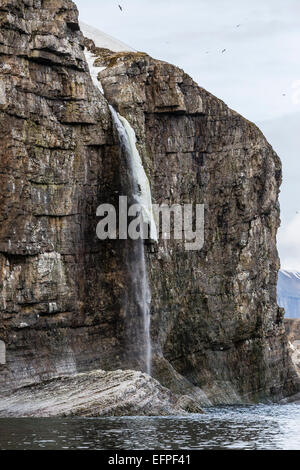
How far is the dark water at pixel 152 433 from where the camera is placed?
168 ft

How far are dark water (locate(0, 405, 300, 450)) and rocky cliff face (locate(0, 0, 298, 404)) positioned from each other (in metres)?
15.0

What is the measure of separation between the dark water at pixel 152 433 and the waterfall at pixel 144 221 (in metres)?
19.5

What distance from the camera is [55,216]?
83.2m

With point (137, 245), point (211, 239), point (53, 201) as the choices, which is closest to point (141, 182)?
point (137, 245)

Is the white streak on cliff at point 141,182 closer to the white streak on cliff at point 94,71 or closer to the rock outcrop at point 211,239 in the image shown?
the rock outcrop at point 211,239

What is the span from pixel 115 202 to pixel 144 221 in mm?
3716

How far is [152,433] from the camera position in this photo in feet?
184

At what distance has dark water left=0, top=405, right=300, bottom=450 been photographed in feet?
168

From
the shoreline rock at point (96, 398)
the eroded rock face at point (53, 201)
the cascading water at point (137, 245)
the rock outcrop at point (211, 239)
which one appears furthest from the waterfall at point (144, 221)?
the shoreline rock at point (96, 398)

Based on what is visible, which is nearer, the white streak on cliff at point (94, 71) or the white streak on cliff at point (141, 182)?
the white streak on cliff at point (141, 182)

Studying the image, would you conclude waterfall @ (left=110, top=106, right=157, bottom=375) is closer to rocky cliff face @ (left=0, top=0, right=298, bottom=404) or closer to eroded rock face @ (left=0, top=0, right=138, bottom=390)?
rocky cliff face @ (left=0, top=0, right=298, bottom=404)

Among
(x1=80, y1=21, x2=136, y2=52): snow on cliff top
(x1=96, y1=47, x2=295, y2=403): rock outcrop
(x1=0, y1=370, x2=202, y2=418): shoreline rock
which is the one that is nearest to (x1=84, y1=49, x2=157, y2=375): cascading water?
(x1=96, y1=47, x2=295, y2=403): rock outcrop

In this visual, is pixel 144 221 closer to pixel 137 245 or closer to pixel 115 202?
pixel 137 245
